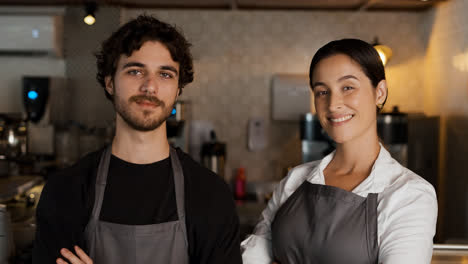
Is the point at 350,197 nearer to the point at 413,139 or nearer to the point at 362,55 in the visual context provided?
the point at 362,55

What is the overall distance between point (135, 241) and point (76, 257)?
189 millimetres

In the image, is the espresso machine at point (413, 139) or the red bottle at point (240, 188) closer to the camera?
the espresso machine at point (413, 139)

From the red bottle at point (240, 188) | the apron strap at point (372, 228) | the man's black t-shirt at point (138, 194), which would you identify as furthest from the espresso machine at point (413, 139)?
the man's black t-shirt at point (138, 194)

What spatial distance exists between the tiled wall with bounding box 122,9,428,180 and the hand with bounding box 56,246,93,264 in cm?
324

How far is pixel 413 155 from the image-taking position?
389 cm

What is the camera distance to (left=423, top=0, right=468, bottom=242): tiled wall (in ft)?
12.1

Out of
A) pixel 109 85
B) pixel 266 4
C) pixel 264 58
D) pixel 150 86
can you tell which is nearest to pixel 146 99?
pixel 150 86

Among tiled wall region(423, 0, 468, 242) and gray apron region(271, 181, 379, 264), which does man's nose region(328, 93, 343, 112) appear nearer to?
gray apron region(271, 181, 379, 264)

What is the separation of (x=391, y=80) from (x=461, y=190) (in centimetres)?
135

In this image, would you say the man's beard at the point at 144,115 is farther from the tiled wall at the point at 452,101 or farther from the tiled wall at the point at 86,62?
the tiled wall at the point at 86,62

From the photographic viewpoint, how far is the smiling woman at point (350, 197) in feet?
4.61

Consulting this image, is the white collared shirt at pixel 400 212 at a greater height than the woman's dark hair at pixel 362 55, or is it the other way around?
the woman's dark hair at pixel 362 55

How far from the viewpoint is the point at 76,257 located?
1.44m

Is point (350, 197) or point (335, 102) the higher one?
point (335, 102)
